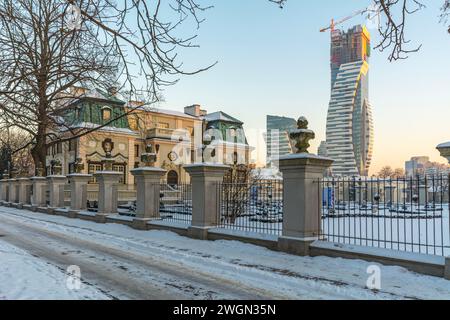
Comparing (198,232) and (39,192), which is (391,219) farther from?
(39,192)

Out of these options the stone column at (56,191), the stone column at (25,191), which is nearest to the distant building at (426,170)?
the stone column at (56,191)

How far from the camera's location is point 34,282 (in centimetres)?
668

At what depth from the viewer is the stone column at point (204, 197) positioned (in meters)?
11.9

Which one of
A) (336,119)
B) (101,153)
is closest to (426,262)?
(101,153)

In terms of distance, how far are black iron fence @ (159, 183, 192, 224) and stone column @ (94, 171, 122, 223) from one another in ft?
8.27

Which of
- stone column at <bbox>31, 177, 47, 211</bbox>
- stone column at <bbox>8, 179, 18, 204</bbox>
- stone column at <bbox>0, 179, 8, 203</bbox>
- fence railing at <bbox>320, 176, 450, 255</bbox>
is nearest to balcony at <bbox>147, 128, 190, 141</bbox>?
stone column at <bbox>0, 179, 8, 203</bbox>

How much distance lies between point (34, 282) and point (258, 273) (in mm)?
3845

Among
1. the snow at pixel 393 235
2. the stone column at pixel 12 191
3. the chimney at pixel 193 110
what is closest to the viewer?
the snow at pixel 393 235

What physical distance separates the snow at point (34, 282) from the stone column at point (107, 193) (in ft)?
26.6

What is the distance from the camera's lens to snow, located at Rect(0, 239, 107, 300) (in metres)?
5.89

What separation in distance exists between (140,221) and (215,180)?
12.6 ft

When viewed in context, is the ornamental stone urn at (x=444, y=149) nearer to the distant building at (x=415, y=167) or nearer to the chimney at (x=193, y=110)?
the distant building at (x=415, y=167)
